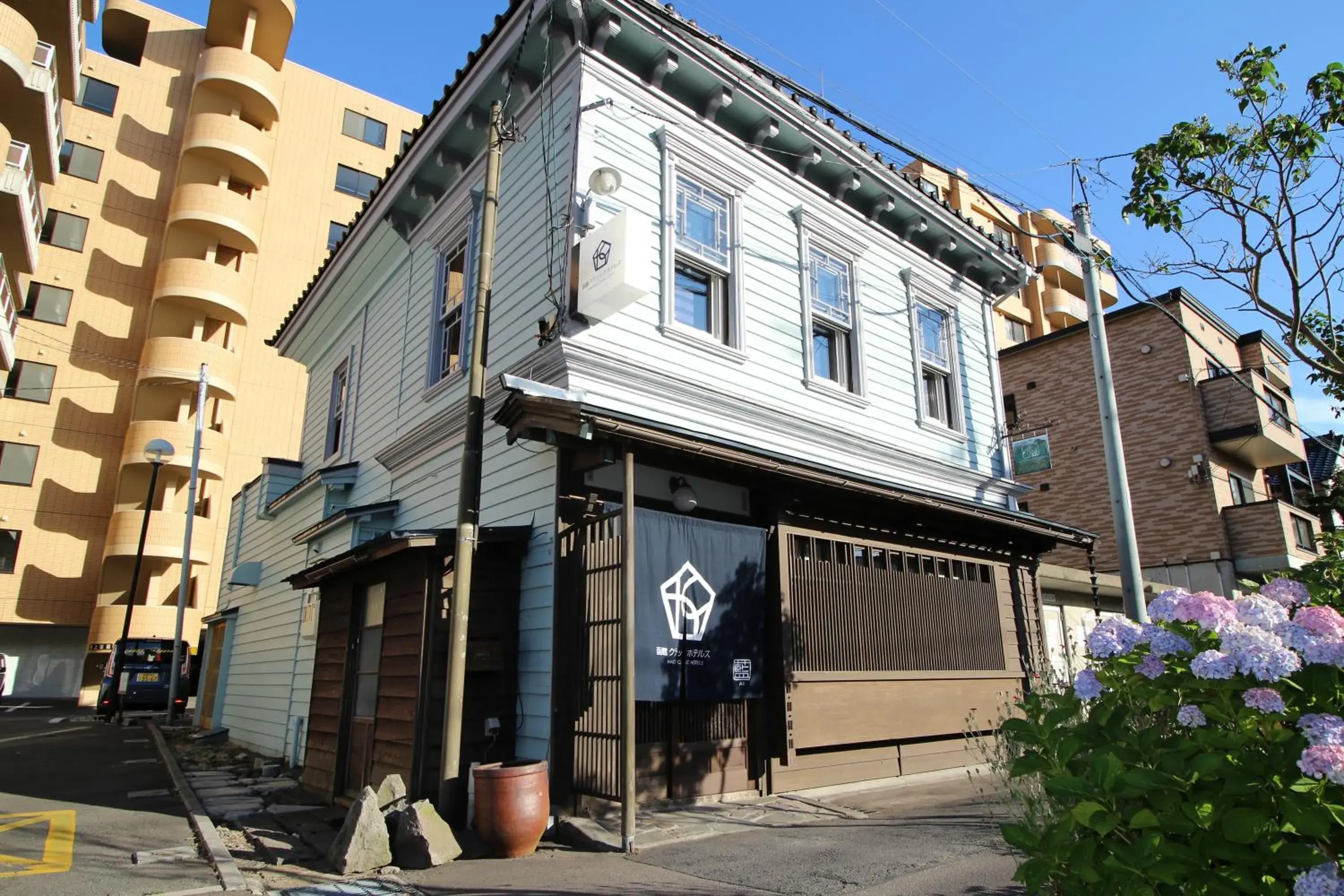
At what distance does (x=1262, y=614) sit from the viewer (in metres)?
2.75

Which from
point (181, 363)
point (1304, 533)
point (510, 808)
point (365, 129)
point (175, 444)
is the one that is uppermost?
point (365, 129)

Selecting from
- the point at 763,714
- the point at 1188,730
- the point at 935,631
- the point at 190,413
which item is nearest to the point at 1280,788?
the point at 1188,730

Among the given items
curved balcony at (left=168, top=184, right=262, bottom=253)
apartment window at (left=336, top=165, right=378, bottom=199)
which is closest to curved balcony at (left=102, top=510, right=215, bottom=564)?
curved balcony at (left=168, top=184, right=262, bottom=253)

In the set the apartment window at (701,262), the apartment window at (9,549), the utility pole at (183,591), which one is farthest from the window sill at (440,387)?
the apartment window at (9,549)

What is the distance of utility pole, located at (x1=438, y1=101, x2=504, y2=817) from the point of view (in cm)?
706

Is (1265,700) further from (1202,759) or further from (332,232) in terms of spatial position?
(332,232)

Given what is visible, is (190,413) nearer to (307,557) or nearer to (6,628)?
(6,628)

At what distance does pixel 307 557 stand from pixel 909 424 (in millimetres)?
10686

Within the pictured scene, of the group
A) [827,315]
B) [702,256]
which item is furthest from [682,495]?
[827,315]

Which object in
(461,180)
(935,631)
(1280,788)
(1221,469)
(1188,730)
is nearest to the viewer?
(1280,788)

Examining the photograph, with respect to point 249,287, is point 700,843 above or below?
below

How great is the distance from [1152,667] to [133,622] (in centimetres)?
3913

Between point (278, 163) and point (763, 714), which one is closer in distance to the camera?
point (763, 714)

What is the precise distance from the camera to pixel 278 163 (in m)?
39.6
